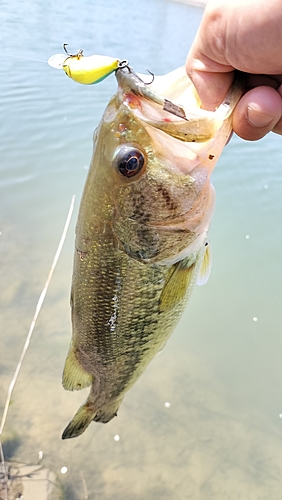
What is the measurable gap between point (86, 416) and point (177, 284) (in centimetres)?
79

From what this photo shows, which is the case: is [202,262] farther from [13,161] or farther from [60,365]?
[13,161]

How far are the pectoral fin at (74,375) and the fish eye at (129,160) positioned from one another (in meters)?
0.84

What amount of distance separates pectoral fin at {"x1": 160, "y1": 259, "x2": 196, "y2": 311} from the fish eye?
0.37 meters

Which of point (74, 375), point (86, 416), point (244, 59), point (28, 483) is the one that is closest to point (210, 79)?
point (244, 59)

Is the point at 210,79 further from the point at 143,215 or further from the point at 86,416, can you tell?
the point at 86,416

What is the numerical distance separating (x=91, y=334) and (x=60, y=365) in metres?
2.39

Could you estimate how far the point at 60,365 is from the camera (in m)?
3.72

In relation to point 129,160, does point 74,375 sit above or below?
below

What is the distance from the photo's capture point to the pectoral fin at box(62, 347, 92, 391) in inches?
65.2

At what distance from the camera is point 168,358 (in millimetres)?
3844

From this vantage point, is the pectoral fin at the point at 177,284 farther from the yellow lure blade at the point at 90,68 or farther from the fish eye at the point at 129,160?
the yellow lure blade at the point at 90,68

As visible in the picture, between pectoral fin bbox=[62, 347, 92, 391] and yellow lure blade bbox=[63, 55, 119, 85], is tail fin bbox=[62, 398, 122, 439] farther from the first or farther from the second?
yellow lure blade bbox=[63, 55, 119, 85]

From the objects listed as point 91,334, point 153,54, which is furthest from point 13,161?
point 153,54

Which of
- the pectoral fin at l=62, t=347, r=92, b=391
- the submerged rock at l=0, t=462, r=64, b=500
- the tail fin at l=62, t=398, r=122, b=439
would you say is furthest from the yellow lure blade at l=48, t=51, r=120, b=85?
the submerged rock at l=0, t=462, r=64, b=500
